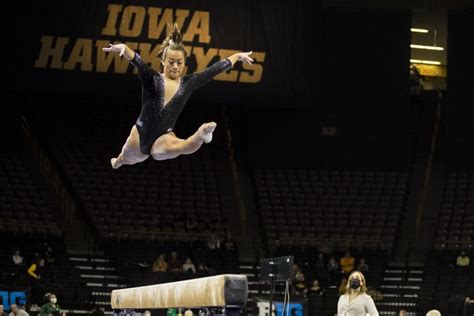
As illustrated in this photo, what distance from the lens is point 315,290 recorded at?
20.8 m

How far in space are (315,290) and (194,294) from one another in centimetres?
1400

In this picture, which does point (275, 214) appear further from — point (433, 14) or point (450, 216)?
point (433, 14)

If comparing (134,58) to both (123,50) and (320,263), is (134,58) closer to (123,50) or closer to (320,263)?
(123,50)

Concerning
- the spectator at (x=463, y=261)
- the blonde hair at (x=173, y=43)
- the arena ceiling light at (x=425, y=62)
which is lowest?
the spectator at (x=463, y=261)

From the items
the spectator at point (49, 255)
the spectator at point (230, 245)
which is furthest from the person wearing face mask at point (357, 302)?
the spectator at point (230, 245)

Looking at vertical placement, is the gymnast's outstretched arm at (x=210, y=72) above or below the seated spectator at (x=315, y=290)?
above

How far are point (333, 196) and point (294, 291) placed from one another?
5.18 meters

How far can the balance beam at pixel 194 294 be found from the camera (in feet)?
21.0

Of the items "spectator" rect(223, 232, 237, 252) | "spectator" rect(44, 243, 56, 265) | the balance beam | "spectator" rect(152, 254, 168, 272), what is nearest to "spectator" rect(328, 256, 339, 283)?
"spectator" rect(223, 232, 237, 252)

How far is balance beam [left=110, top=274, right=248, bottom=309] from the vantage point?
6.41 m

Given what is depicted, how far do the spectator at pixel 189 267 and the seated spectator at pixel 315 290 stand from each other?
2.70m

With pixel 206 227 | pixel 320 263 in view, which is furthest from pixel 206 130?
pixel 206 227

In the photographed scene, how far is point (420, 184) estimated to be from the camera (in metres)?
26.7

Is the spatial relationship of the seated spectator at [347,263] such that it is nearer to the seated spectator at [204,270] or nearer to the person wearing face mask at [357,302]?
the seated spectator at [204,270]
